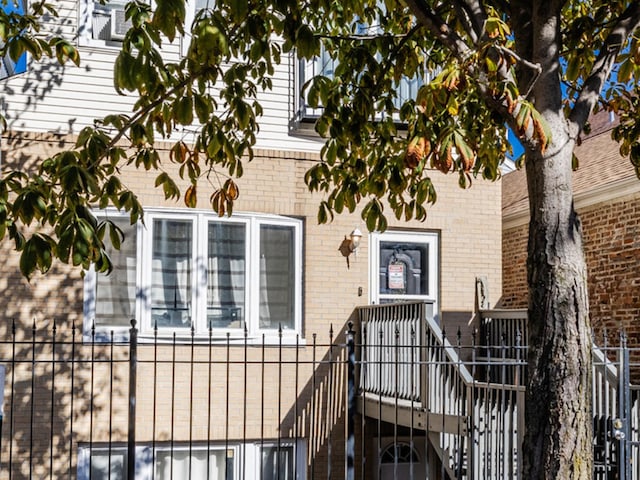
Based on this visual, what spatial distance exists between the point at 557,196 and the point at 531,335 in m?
0.93

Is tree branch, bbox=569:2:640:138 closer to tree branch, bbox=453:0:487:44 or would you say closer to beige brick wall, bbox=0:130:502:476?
tree branch, bbox=453:0:487:44

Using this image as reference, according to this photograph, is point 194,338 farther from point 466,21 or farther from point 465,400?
point 466,21

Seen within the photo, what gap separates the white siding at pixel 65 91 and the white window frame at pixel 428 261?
3.75 meters

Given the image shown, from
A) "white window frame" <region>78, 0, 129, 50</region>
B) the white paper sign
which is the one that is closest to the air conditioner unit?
"white window frame" <region>78, 0, 129, 50</region>

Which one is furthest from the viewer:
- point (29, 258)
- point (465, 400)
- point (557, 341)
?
point (465, 400)

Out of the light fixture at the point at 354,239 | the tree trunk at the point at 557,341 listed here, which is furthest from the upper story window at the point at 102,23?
the tree trunk at the point at 557,341

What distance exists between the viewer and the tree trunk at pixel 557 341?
Result: 593 centimetres

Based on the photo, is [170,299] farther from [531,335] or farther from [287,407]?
[531,335]

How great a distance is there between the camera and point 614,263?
13.2 metres

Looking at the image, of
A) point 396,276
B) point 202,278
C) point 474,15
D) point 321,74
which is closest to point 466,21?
point 474,15

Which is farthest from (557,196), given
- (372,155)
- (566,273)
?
(372,155)

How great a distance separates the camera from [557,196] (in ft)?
20.2

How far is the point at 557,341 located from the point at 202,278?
6.77 meters

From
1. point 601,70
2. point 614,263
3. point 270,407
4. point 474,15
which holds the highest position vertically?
point 474,15
